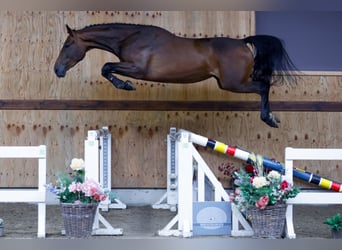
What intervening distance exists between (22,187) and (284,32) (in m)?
3.11

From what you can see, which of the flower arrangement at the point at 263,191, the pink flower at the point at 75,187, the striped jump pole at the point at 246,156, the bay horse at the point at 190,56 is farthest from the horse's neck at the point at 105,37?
the flower arrangement at the point at 263,191

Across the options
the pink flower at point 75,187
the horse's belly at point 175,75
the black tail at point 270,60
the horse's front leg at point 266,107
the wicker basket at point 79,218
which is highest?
the black tail at point 270,60

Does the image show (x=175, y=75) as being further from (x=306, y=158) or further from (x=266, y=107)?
(x=306, y=158)

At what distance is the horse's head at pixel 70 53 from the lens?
5.03m

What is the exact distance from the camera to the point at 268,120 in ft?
16.3

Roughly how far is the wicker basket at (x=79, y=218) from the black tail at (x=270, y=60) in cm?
209

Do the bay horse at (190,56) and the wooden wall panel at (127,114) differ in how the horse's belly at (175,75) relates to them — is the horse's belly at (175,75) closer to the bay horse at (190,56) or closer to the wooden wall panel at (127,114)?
the bay horse at (190,56)

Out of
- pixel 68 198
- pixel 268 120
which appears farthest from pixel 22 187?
pixel 268 120

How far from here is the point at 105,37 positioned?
4.99 m

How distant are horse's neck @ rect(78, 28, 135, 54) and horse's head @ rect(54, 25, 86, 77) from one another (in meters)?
0.06

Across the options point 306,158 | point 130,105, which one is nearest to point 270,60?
point 306,158

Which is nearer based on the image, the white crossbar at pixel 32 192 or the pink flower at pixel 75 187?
the pink flower at pixel 75 187

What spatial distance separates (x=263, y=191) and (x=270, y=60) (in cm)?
169

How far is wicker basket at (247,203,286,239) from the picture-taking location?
3680mm
